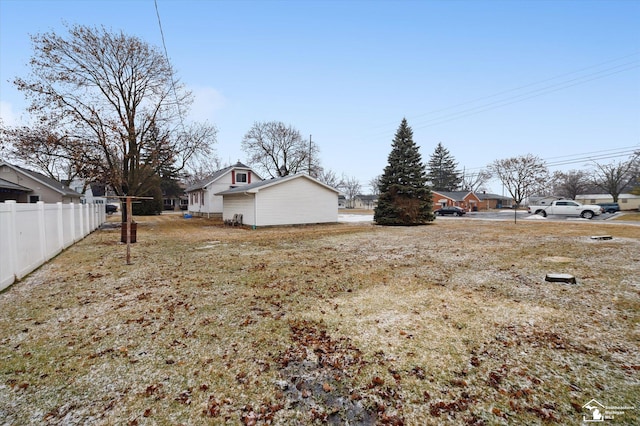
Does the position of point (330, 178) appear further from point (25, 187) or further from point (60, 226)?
point (60, 226)

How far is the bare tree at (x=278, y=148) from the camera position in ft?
115

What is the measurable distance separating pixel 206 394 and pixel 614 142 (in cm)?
5105

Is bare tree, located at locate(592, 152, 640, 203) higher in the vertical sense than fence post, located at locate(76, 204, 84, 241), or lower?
higher

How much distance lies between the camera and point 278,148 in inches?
1395

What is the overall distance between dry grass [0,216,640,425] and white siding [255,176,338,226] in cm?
1115

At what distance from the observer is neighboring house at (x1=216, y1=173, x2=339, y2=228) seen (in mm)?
17188

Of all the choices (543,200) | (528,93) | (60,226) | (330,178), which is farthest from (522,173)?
(60,226)

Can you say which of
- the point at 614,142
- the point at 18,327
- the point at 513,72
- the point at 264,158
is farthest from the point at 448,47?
the point at 614,142

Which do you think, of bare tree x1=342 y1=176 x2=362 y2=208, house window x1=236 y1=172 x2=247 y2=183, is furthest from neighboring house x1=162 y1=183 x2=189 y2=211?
bare tree x1=342 y1=176 x2=362 y2=208

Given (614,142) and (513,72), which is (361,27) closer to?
(513,72)

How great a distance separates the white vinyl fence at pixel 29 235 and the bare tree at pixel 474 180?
63.0 m

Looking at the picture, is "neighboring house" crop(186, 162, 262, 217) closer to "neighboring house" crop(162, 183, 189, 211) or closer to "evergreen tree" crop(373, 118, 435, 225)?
"evergreen tree" crop(373, 118, 435, 225)

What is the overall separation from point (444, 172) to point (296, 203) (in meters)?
48.8

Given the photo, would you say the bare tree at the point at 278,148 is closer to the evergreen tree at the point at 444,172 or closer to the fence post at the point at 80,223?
the fence post at the point at 80,223
